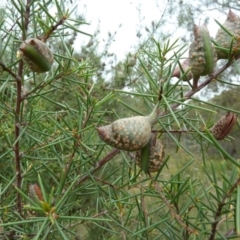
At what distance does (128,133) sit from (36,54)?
0.17 meters

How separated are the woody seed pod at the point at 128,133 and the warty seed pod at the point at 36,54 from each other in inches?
5.2

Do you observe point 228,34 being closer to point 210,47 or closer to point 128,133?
point 210,47

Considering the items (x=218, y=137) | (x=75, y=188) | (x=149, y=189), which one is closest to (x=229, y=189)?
(x=218, y=137)

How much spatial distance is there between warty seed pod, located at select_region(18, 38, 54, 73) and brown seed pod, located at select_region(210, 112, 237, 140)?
25 cm

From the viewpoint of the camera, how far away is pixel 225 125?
0.52m

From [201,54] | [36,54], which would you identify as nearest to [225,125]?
[201,54]

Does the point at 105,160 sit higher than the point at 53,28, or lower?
lower

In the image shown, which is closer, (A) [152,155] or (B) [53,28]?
(A) [152,155]

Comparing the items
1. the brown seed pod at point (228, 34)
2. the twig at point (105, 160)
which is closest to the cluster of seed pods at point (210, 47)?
the brown seed pod at point (228, 34)

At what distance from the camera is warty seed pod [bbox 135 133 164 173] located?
0.51m

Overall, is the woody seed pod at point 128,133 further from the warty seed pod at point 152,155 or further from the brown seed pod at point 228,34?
the brown seed pod at point 228,34

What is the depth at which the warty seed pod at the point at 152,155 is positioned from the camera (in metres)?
0.51

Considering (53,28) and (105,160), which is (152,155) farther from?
(53,28)

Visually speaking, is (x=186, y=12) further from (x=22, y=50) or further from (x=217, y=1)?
(x=22, y=50)
